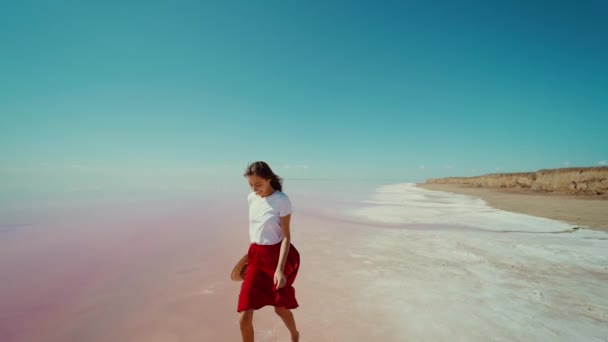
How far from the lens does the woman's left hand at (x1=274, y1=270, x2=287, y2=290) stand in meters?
2.17

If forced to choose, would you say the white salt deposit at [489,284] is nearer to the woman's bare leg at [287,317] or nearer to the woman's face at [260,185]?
the woman's bare leg at [287,317]

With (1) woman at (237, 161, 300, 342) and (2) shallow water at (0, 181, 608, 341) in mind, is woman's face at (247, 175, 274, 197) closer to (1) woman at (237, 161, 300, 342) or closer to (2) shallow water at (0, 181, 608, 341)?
(1) woman at (237, 161, 300, 342)

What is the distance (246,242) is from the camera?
6.55 m

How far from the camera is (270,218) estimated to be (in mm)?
2240

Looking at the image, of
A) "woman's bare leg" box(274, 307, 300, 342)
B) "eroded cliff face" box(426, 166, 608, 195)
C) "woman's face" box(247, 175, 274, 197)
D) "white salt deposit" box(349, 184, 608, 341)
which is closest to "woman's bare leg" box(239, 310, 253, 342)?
"woman's bare leg" box(274, 307, 300, 342)

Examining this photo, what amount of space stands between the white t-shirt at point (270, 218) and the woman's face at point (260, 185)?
47mm

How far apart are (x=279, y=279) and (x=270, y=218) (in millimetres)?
488

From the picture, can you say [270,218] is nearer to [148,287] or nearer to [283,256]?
[283,256]

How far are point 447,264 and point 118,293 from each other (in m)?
5.27

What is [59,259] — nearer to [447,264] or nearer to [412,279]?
[412,279]

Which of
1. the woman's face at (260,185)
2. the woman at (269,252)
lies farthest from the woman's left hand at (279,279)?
the woman's face at (260,185)

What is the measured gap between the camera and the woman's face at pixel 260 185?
2.27 metres

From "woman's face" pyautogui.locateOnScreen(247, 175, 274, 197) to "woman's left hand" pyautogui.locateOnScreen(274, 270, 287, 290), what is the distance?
656mm

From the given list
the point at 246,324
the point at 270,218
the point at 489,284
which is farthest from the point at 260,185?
the point at 489,284
